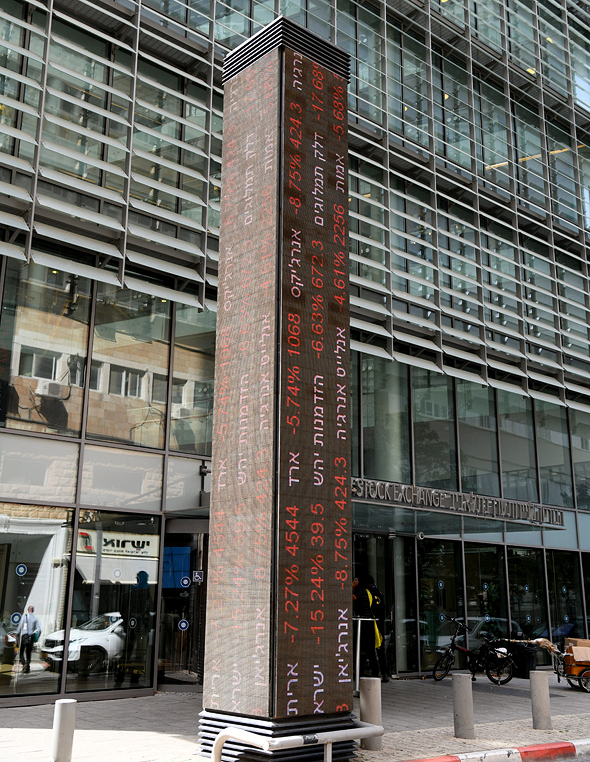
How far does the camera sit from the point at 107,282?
13.8 metres

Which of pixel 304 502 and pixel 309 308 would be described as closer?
pixel 304 502

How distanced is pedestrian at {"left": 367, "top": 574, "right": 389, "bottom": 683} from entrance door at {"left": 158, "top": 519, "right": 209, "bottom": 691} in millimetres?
3387

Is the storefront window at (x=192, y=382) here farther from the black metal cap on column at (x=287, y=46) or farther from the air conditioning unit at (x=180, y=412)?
the black metal cap on column at (x=287, y=46)

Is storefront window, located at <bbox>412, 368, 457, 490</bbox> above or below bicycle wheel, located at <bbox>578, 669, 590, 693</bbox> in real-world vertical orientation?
above

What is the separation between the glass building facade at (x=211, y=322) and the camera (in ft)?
43.0

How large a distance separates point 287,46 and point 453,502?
9.41 meters

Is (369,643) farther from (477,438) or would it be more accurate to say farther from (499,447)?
(499,447)

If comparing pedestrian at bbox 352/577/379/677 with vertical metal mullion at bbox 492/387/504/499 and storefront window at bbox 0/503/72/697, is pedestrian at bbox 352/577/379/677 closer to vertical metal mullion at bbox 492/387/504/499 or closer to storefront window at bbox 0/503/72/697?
storefront window at bbox 0/503/72/697

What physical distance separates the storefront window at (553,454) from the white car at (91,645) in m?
13.8

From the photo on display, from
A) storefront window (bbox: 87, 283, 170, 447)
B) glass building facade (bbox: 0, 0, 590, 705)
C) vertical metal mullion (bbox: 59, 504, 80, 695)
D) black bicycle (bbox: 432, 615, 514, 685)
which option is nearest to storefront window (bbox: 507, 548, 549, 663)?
glass building facade (bbox: 0, 0, 590, 705)

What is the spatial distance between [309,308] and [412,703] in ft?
26.5

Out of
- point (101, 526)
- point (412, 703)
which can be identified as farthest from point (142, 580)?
point (412, 703)

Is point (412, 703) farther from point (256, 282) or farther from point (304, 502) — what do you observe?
point (256, 282)

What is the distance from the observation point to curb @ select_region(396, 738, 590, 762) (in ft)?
29.2
